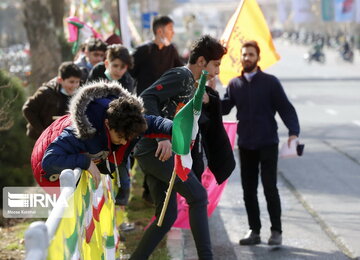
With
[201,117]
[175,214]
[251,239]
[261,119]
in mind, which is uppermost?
[201,117]

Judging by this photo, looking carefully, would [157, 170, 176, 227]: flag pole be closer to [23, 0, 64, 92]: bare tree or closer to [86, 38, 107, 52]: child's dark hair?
[86, 38, 107, 52]: child's dark hair

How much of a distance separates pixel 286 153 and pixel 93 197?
8.70ft

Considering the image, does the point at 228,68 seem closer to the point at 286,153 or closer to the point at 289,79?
the point at 286,153

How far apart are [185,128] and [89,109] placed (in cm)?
63

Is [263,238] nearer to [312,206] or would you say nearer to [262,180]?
[262,180]

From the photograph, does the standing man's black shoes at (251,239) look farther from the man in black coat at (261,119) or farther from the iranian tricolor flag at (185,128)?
the iranian tricolor flag at (185,128)

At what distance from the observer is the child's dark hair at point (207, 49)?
604 cm

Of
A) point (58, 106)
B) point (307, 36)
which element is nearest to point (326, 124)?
point (58, 106)

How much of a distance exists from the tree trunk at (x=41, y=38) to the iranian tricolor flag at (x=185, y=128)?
10.3 metres

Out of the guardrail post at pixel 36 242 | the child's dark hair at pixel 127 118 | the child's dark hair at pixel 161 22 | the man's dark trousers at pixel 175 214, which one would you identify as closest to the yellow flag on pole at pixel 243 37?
the child's dark hair at pixel 161 22

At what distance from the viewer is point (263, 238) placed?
7914mm

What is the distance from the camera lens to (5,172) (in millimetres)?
9773

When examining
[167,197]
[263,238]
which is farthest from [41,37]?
[167,197]

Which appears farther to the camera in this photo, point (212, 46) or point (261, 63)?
point (261, 63)
